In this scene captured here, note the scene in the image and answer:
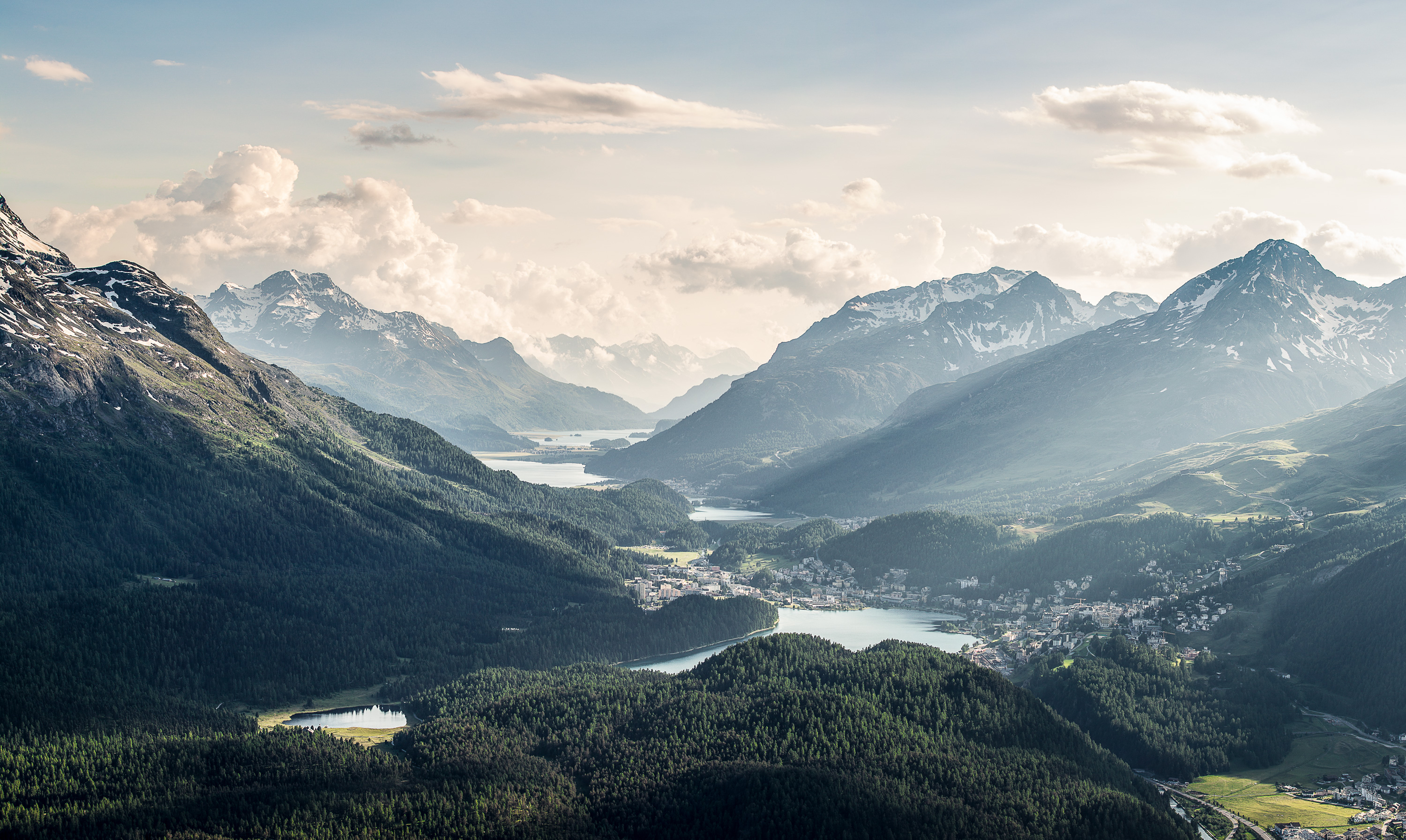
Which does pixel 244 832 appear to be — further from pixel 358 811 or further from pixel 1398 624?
pixel 1398 624

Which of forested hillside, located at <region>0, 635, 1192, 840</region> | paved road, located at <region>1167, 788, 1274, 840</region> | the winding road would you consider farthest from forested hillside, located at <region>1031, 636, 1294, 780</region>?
forested hillside, located at <region>0, 635, 1192, 840</region>

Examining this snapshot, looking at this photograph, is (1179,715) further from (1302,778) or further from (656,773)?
(656,773)

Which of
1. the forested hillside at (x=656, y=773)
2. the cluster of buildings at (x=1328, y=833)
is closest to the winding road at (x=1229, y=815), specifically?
the cluster of buildings at (x=1328, y=833)

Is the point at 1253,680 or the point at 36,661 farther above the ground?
the point at 36,661

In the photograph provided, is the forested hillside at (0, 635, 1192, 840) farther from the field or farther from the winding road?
the field

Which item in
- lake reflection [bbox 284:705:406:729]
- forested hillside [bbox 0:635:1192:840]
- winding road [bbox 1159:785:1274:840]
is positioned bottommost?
winding road [bbox 1159:785:1274:840]

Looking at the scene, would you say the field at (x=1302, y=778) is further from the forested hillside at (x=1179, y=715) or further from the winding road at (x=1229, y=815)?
the forested hillside at (x=1179, y=715)

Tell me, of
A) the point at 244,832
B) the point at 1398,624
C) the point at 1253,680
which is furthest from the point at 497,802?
the point at 1398,624
